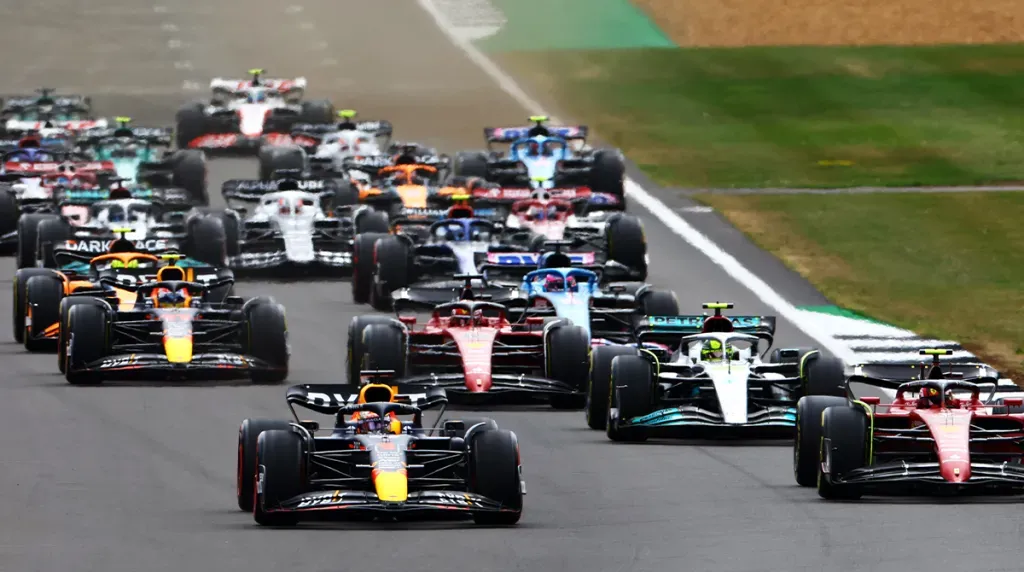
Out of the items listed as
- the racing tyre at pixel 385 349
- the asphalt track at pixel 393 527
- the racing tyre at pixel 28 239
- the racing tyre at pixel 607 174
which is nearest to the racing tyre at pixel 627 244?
the asphalt track at pixel 393 527

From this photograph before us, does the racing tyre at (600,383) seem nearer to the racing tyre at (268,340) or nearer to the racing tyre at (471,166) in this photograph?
the racing tyre at (268,340)

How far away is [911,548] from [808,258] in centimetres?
2113

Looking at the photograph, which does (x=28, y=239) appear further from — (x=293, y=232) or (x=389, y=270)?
(x=389, y=270)

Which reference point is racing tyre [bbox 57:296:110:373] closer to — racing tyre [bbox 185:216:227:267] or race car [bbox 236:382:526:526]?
race car [bbox 236:382:526:526]

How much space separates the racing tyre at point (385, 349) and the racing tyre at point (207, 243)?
35.0ft

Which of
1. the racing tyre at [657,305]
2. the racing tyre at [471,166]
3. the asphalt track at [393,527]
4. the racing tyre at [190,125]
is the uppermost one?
the racing tyre at [190,125]

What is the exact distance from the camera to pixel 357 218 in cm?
4003

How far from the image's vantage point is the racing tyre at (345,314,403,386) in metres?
27.6

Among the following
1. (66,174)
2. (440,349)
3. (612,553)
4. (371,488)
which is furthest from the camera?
(66,174)

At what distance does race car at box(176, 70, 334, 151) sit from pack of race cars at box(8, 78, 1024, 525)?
428 centimetres

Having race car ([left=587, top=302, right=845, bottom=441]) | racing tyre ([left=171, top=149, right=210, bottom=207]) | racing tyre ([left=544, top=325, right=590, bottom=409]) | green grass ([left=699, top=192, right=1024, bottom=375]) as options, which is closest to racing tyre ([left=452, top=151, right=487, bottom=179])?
green grass ([left=699, top=192, right=1024, bottom=375])

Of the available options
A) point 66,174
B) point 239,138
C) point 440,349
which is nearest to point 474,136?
point 239,138

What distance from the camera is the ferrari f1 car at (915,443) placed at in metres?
22.0

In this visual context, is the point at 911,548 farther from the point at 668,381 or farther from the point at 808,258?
the point at 808,258
